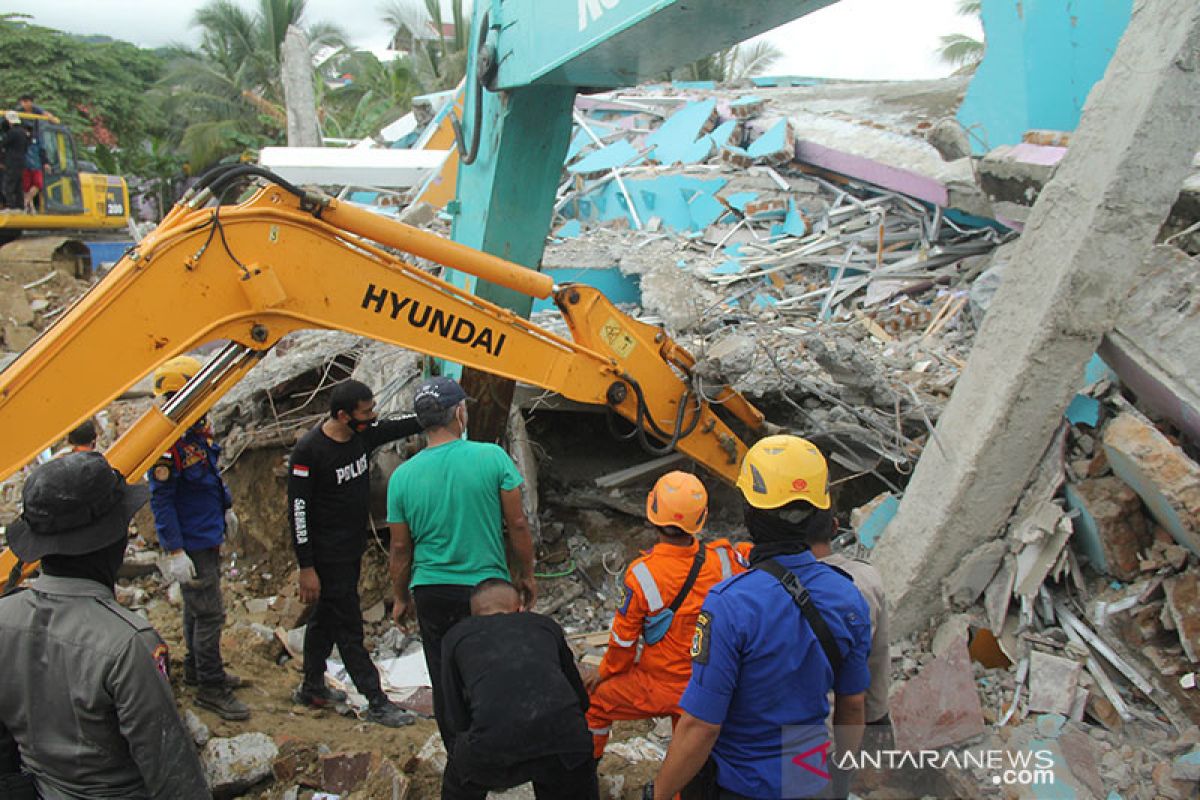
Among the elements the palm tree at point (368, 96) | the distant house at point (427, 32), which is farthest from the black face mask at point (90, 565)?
the distant house at point (427, 32)

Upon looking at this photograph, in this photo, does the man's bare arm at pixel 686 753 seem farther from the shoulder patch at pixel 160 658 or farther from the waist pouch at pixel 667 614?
the shoulder patch at pixel 160 658

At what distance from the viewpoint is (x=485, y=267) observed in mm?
4262

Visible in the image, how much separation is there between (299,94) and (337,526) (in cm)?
1541

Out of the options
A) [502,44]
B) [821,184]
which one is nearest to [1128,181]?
[502,44]

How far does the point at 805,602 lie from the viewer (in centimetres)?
223

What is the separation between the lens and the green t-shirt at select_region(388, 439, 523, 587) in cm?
366

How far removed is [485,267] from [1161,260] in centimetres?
326

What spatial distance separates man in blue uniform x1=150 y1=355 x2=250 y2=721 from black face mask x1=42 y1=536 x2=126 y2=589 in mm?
1873

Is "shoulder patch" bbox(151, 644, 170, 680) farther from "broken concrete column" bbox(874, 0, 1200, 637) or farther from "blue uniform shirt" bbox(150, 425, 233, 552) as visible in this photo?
"broken concrete column" bbox(874, 0, 1200, 637)

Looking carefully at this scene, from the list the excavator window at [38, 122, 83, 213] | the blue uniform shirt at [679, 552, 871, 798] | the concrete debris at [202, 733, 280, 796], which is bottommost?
the concrete debris at [202, 733, 280, 796]

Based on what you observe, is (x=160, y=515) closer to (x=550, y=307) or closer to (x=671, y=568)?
(x=671, y=568)

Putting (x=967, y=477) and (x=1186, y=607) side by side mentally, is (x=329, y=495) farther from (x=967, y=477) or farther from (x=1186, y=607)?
(x=1186, y=607)

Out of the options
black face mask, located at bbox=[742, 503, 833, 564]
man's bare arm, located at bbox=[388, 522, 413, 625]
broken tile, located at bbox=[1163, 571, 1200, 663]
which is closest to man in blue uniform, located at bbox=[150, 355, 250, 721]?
man's bare arm, located at bbox=[388, 522, 413, 625]

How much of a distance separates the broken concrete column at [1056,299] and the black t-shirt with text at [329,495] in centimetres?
275
